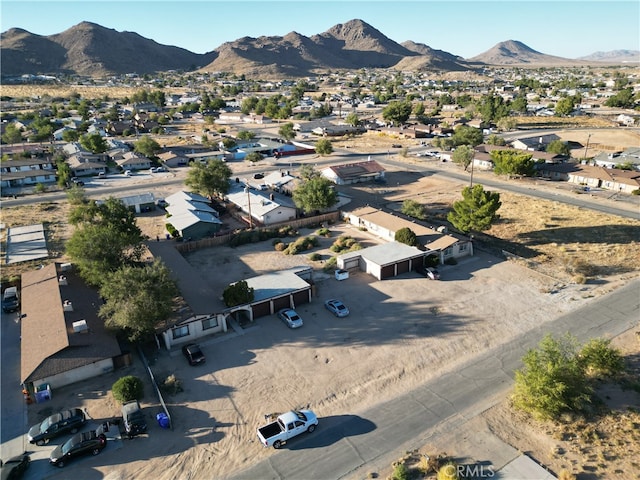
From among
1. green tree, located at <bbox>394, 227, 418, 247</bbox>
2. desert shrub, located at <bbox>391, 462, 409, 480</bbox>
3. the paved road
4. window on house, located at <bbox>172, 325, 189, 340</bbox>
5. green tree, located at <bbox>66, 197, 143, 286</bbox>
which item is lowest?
the paved road

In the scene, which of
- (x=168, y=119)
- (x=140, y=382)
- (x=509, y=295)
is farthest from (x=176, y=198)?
(x=168, y=119)

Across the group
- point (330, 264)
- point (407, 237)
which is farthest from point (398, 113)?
point (330, 264)

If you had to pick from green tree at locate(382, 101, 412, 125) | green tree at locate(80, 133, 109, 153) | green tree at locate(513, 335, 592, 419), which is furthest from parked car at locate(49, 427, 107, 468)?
green tree at locate(382, 101, 412, 125)

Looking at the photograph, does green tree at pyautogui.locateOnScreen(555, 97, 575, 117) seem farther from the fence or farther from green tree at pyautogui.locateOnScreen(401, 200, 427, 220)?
the fence

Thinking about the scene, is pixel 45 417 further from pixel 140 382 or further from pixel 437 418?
pixel 437 418

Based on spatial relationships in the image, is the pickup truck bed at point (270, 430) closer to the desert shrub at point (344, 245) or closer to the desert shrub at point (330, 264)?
the desert shrub at point (330, 264)

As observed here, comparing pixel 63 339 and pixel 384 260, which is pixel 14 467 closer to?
pixel 63 339

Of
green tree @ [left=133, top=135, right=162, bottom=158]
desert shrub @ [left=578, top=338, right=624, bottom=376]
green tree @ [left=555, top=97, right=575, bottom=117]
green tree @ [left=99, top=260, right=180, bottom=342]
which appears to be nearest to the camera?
desert shrub @ [left=578, top=338, right=624, bottom=376]
